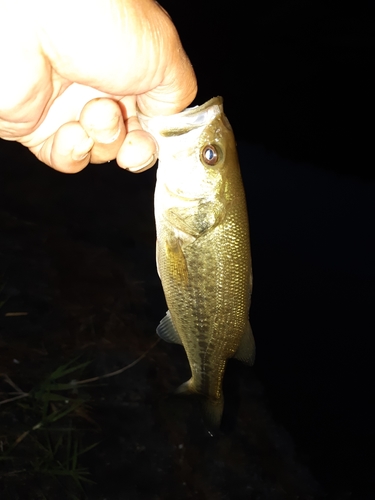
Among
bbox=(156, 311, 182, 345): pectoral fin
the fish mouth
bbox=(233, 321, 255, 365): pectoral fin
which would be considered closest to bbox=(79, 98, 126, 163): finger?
the fish mouth

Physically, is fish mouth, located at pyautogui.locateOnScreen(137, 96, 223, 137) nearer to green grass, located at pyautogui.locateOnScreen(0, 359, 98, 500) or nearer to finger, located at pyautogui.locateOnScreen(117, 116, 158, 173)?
finger, located at pyautogui.locateOnScreen(117, 116, 158, 173)

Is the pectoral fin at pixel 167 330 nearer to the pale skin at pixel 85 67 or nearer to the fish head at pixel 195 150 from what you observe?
the fish head at pixel 195 150

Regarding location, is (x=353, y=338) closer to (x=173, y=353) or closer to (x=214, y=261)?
(x=173, y=353)

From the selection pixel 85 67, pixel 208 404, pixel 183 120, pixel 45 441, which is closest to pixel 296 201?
pixel 45 441

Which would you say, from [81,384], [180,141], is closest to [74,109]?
[180,141]

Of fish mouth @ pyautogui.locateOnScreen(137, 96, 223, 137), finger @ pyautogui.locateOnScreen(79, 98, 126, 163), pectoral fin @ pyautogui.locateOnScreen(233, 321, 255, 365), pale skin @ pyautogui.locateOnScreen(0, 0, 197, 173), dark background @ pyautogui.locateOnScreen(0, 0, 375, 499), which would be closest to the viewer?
pale skin @ pyautogui.locateOnScreen(0, 0, 197, 173)

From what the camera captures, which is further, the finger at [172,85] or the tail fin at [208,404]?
the tail fin at [208,404]

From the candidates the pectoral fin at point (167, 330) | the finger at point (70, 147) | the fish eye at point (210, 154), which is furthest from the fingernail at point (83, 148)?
the pectoral fin at point (167, 330)
